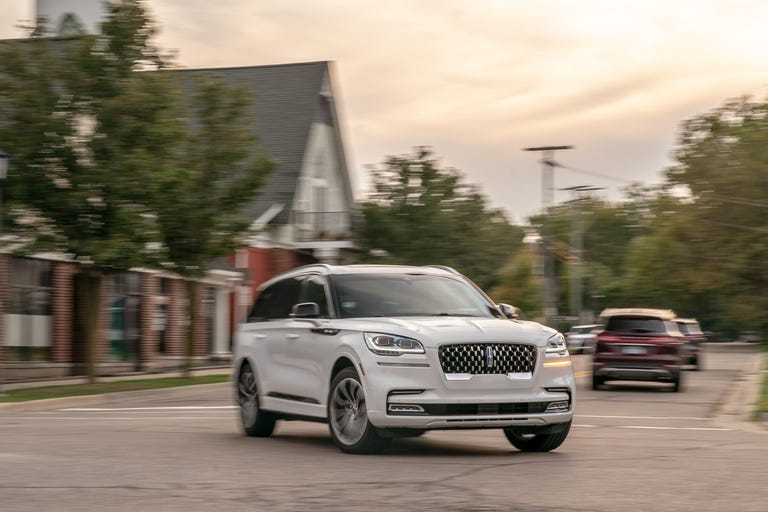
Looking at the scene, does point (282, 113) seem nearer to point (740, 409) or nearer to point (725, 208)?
point (725, 208)

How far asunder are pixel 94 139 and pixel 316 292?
562 inches

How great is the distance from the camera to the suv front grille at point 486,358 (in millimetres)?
11969

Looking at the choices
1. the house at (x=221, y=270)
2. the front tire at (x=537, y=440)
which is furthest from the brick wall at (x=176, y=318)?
the front tire at (x=537, y=440)

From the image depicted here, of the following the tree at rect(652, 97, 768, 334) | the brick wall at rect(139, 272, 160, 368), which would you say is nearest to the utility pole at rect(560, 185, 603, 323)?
the tree at rect(652, 97, 768, 334)

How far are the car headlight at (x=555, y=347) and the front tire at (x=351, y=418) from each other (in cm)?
169

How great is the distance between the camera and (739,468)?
1123 centimetres

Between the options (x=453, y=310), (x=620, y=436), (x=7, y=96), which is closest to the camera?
(x=453, y=310)

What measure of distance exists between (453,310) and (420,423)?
5.80ft

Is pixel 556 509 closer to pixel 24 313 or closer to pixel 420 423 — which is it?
pixel 420 423

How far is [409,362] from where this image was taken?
39.2ft

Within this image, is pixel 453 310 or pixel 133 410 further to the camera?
pixel 133 410

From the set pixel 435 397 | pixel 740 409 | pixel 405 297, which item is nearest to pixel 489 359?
pixel 435 397

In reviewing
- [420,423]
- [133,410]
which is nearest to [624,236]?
[133,410]

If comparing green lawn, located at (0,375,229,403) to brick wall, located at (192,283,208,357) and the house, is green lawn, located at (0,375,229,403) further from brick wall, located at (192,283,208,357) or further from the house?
brick wall, located at (192,283,208,357)
